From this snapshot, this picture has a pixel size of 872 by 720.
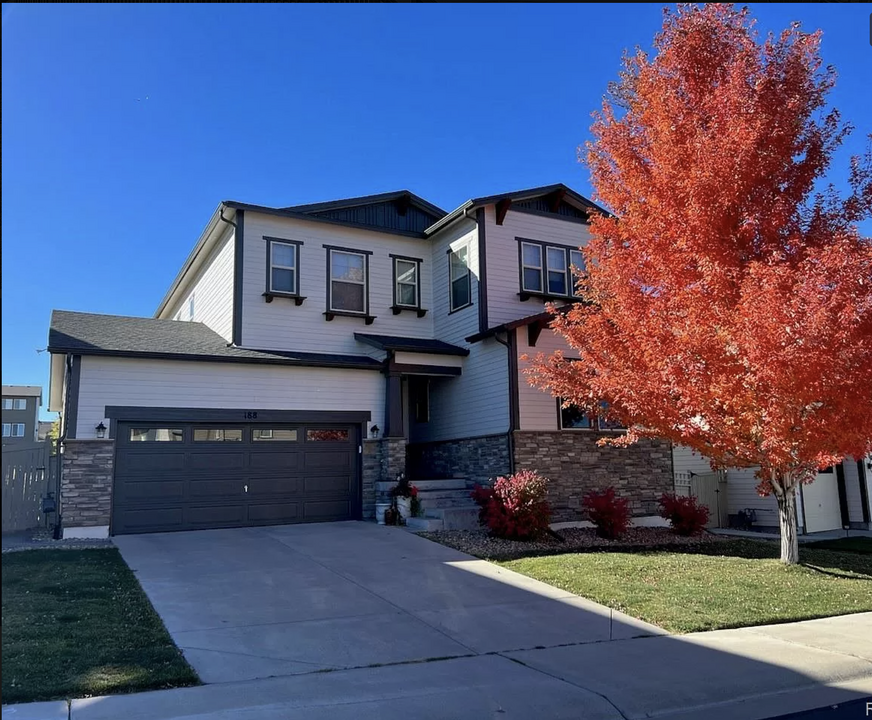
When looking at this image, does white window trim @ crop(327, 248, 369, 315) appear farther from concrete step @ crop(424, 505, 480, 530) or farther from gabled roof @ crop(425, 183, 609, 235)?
concrete step @ crop(424, 505, 480, 530)

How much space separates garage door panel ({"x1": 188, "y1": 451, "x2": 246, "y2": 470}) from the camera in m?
14.4

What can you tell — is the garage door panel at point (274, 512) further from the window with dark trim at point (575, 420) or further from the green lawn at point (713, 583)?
the window with dark trim at point (575, 420)

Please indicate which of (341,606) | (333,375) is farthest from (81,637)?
(333,375)

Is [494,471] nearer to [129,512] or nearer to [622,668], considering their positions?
[129,512]

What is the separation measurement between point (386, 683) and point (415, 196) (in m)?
14.7

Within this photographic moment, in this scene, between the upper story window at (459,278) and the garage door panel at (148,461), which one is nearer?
the garage door panel at (148,461)

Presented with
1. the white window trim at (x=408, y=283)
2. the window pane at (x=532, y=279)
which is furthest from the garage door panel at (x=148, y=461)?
the window pane at (x=532, y=279)

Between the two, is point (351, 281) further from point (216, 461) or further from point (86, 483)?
point (86, 483)

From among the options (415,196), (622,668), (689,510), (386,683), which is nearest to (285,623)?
(386,683)

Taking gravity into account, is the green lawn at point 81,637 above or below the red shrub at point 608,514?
below

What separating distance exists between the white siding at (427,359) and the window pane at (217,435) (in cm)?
393

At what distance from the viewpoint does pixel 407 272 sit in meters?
18.8

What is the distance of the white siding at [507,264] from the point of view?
16.8m

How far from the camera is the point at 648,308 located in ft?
36.7
